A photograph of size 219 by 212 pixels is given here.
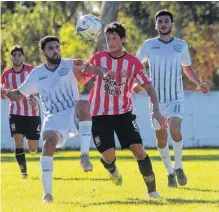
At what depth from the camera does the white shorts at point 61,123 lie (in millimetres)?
10570

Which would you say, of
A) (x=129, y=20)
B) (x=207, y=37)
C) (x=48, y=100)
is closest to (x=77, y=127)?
(x=48, y=100)

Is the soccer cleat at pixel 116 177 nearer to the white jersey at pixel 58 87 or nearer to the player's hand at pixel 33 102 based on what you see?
the white jersey at pixel 58 87

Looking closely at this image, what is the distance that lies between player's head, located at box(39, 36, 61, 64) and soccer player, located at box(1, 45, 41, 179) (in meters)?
4.34

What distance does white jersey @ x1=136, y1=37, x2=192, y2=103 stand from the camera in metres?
12.2

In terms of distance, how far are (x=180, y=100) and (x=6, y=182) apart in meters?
3.31

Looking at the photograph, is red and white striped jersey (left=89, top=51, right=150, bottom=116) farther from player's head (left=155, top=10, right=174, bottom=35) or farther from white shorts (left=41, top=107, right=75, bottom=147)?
player's head (left=155, top=10, right=174, bottom=35)

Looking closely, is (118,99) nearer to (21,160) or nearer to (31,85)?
(31,85)

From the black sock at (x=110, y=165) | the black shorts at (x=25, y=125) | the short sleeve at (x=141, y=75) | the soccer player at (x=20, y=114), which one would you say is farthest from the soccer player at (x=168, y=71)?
the black shorts at (x=25, y=125)

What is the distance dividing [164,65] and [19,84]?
376cm

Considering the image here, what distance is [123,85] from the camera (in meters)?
10.8

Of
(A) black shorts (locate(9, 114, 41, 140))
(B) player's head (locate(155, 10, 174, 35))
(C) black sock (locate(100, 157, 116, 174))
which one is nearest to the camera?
(C) black sock (locate(100, 157, 116, 174))

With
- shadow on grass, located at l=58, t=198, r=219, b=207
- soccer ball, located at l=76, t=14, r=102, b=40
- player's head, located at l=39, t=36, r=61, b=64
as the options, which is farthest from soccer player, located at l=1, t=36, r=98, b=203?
shadow on grass, located at l=58, t=198, r=219, b=207

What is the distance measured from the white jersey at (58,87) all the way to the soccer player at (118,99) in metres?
0.34

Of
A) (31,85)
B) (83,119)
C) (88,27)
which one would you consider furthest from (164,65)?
(31,85)
